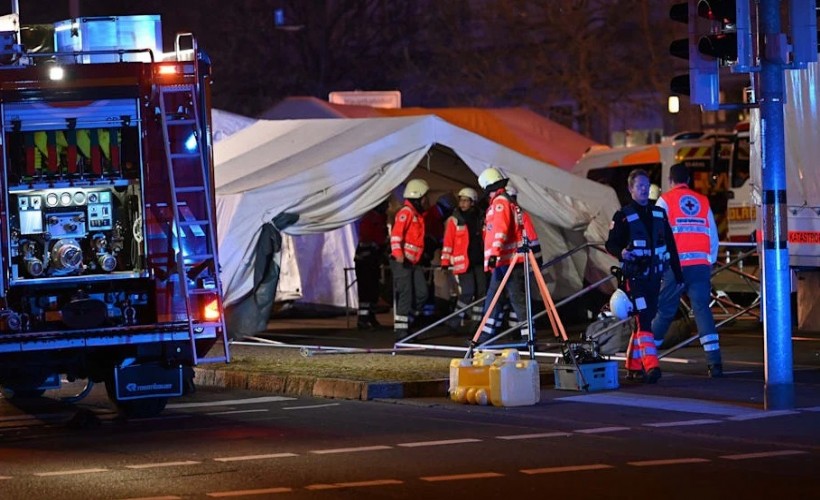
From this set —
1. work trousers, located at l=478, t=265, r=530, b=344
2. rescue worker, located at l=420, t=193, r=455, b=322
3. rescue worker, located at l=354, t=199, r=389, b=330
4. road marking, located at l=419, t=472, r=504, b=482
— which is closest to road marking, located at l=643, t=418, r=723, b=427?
road marking, located at l=419, t=472, r=504, b=482

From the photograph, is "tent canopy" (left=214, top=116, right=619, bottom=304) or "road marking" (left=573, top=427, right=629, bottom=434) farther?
"tent canopy" (left=214, top=116, right=619, bottom=304)

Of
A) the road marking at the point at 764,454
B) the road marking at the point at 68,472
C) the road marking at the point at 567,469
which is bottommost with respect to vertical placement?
the road marking at the point at 764,454

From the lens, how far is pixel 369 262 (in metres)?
22.2

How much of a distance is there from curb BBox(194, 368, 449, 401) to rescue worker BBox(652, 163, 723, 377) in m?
2.45

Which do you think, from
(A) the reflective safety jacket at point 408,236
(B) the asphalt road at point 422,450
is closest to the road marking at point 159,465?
(B) the asphalt road at point 422,450

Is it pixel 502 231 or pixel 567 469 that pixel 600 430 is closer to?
pixel 567 469

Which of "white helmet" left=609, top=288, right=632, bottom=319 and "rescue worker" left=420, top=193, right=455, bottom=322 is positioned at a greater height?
"rescue worker" left=420, top=193, right=455, bottom=322

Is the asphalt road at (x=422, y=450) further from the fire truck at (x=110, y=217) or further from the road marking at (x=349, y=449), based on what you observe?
the fire truck at (x=110, y=217)

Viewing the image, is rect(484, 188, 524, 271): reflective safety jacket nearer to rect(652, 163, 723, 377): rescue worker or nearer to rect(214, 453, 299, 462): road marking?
rect(652, 163, 723, 377): rescue worker

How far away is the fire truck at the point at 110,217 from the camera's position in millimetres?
12578

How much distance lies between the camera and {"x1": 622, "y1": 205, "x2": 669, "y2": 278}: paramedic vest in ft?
45.7

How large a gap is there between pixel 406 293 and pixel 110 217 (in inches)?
298

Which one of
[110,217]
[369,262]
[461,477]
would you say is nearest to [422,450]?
[461,477]

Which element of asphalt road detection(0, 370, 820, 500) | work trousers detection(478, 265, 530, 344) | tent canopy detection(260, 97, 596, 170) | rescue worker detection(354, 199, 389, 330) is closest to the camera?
asphalt road detection(0, 370, 820, 500)
